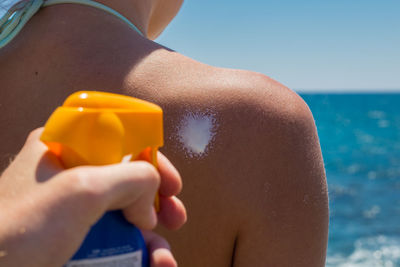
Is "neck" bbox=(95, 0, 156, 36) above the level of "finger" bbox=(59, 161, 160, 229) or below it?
above

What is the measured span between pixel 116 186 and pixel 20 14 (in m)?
0.68

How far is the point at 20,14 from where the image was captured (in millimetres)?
1003

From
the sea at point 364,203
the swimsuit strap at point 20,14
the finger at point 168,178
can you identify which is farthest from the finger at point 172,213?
the sea at point 364,203

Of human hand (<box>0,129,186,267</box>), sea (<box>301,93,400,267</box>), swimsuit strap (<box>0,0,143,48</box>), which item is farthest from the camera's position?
sea (<box>301,93,400,267</box>)

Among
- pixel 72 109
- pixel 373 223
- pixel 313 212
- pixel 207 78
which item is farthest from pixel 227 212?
pixel 373 223

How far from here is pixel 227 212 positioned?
0.89 m

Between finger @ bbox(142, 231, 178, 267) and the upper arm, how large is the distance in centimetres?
25

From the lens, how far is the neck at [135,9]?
3.50 ft

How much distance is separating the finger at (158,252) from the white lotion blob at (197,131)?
269 millimetres

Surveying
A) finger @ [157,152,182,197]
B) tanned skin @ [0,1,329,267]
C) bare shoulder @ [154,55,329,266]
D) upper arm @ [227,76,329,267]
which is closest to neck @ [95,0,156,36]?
tanned skin @ [0,1,329,267]

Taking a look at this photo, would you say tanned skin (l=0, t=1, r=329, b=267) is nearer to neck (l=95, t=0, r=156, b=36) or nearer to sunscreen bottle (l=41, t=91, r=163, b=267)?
neck (l=95, t=0, r=156, b=36)

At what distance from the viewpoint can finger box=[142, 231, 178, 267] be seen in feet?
2.08

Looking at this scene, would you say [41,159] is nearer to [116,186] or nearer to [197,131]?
[116,186]

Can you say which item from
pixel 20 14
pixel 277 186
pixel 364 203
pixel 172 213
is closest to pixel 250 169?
pixel 277 186
